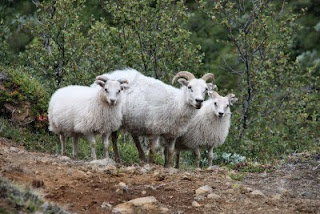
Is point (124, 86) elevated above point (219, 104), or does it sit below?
above

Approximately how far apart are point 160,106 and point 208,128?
165 cm

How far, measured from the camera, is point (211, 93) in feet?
45.9

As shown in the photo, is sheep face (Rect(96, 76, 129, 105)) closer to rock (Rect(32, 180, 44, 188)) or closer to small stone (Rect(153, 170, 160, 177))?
small stone (Rect(153, 170, 160, 177))

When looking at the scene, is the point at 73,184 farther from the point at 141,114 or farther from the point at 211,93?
the point at 211,93

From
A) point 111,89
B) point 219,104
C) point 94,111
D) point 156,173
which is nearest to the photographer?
point 156,173

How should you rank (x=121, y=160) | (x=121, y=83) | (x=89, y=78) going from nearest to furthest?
(x=121, y=83)
(x=121, y=160)
(x=89, y=78)

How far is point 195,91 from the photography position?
12.2m

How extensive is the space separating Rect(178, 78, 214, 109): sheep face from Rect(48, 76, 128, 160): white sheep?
1180mm

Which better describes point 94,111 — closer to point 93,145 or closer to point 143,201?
point 93,145

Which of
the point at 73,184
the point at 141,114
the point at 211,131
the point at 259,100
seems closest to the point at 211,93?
the point at 211,131

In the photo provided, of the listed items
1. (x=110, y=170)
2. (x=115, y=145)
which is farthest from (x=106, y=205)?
(x=115, y=145)

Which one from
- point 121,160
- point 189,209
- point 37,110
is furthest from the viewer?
point 37,110

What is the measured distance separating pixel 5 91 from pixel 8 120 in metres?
0.67

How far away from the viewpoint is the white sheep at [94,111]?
12102mm
